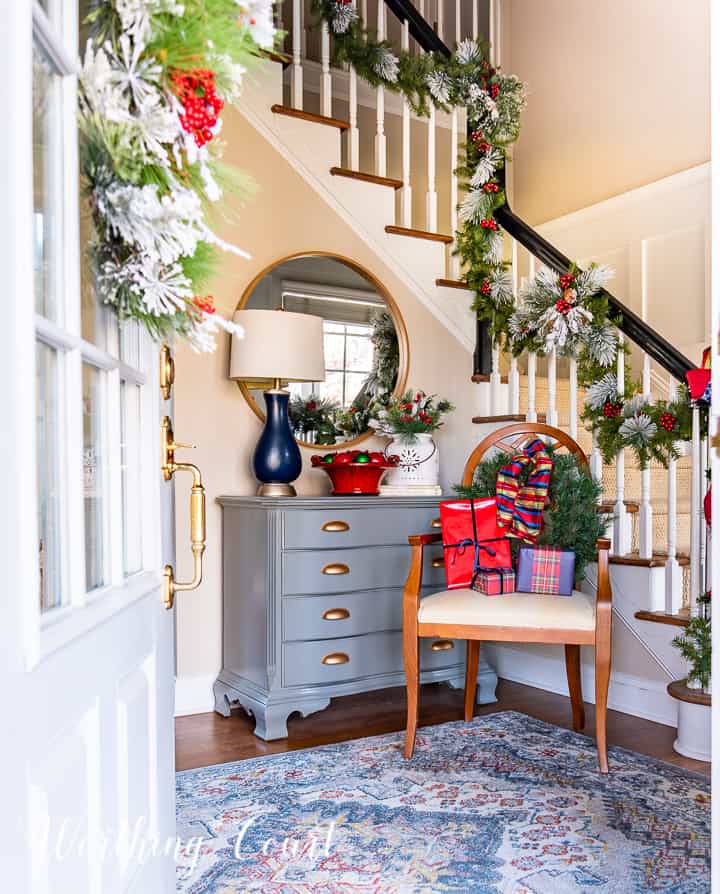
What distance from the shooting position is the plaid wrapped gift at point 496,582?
2.80m

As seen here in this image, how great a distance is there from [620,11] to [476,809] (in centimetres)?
460

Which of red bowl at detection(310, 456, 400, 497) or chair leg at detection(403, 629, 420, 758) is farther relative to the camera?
red bowl at detection(310, 456, 400, 497)

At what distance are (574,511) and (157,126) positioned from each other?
8.14 feet

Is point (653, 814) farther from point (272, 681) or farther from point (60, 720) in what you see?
point (60, 720)

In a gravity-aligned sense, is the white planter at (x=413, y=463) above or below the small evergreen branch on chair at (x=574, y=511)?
above

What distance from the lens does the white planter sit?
3.41 m

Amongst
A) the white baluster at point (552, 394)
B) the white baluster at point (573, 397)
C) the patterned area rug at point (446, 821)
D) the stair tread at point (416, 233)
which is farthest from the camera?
the stair tread at point (416, 233)

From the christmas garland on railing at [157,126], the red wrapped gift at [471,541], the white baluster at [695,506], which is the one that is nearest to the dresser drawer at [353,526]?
the red wrapped gift at [471,541]

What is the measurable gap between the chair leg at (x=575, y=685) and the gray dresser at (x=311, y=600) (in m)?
0.46

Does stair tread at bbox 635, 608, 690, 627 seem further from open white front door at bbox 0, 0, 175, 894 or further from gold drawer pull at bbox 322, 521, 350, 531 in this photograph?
open white front door at bbox 0, 0, 175, 894

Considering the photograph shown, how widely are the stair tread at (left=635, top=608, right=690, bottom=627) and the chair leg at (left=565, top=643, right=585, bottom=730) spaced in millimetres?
276

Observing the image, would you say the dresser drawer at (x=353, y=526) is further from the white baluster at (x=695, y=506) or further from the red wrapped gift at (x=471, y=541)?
the white baluster at (x=695, y=506)

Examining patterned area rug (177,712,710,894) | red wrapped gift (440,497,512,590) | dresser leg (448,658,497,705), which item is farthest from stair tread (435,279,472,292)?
→ patterned area rug (177,712,710,894)

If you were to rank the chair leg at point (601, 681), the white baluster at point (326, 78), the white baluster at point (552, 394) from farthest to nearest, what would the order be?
the white baluster at point (326, 78)
the white baluster at point (552, 394)
the chair leg at point (601, 681)
